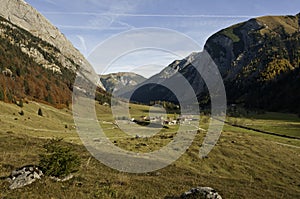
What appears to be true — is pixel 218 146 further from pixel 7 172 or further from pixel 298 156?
pixel 7 172

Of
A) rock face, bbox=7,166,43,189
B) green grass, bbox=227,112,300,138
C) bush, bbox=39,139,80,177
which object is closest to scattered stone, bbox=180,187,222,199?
bush, bbox=39,139,80,177

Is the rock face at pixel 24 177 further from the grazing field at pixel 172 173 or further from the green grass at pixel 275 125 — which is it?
the green grass at pixel 275 125

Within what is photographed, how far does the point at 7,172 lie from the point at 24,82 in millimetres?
141922

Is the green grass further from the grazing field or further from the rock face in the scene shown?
the rock face

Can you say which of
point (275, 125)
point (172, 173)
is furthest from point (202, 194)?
point (275, 125)

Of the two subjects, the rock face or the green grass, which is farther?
the green grass

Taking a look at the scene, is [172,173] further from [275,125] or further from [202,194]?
[275,125]

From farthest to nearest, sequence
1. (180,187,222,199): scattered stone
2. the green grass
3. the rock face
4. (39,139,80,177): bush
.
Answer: the green grass
(39,139,80,177): bush
(180,187,222,199): scattered stone
the rock face

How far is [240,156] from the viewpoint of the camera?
5288 centimetres

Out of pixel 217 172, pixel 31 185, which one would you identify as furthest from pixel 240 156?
pixel 31 185

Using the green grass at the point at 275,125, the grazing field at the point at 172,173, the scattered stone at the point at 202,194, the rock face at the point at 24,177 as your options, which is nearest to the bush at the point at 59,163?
the rock face at the point at 24,177

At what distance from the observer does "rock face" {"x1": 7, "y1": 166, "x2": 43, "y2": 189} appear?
15969mm

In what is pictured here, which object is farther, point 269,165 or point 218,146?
point 218,146

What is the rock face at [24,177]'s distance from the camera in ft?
52.4
